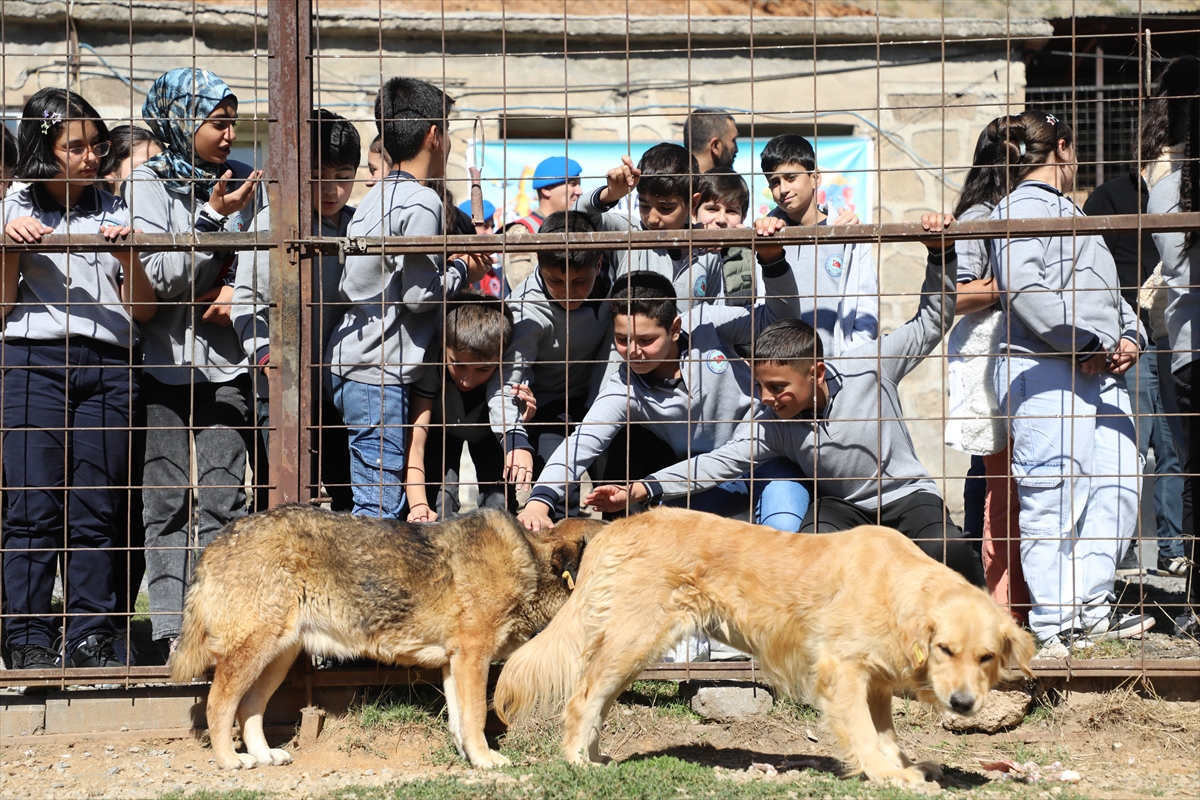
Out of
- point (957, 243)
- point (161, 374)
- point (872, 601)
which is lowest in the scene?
point (872, 601)

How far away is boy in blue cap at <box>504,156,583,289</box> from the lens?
286 inches

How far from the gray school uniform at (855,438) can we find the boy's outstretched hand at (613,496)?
0.21 feet

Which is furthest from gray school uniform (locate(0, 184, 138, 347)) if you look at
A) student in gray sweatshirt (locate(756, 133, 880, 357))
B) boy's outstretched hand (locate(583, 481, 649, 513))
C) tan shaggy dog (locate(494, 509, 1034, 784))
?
student in gray sweatshirt (locate(756, 133, 880, 357))

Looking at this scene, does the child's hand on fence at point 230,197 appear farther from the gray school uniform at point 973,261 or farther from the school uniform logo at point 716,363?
→ the gray school uniform at point 973,261

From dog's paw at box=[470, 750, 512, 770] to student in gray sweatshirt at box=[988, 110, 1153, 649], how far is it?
2.62m

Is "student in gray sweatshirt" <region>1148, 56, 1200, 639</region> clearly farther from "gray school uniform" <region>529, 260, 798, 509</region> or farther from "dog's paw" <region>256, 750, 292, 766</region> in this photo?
"dog's paw" <region>256, 750, 292, 766</region>

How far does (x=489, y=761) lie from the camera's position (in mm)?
4812

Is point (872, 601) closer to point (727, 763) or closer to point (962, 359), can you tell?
point (727, 763)

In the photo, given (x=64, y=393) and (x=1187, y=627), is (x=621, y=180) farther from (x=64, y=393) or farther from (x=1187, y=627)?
(x=1187, y=627)

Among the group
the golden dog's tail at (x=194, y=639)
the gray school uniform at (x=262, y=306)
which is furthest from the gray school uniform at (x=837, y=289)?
the golden dog's tail at (x=194, y=639)

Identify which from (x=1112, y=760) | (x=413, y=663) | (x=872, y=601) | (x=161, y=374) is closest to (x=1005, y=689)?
(x=1112, y=760)

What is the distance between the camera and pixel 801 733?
5.24 m

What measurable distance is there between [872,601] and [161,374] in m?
3.72

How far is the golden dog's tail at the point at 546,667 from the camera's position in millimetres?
4727
